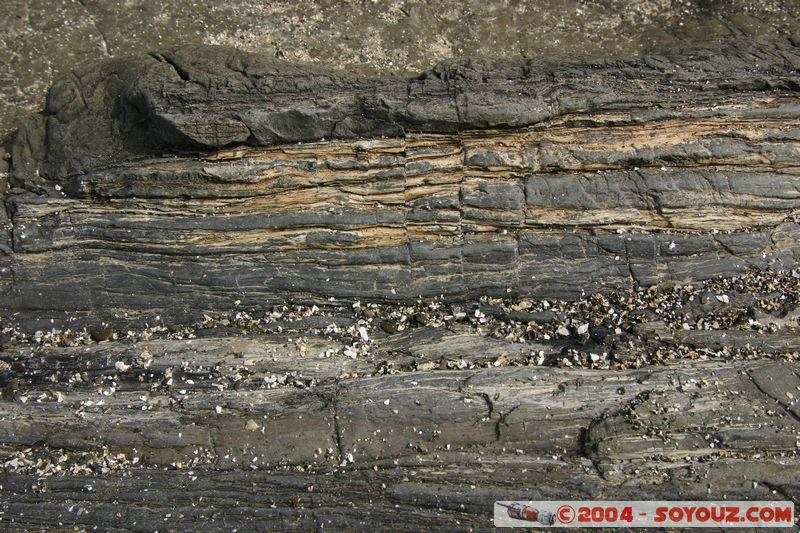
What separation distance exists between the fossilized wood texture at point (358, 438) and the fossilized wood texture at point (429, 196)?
24.8 inches

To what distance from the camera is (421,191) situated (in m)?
5.60

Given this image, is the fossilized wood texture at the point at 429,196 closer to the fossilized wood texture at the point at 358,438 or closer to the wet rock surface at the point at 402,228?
the wet rock surface at the point at 402,228

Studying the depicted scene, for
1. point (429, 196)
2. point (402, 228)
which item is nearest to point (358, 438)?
point (402, 228)

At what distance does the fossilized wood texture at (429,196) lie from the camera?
5535 millimetres

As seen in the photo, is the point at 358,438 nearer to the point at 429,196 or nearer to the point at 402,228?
the point at 402,228

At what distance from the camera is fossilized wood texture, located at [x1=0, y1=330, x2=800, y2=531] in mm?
4496

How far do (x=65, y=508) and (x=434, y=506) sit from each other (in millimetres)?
2586

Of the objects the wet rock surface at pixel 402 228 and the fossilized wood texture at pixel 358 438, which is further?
the wet rock surface at pixel 402 228

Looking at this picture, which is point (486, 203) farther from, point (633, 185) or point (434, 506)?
point (434, 506)

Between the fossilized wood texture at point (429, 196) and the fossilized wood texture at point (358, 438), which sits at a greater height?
the fossilized wood texture at point (429, 196)

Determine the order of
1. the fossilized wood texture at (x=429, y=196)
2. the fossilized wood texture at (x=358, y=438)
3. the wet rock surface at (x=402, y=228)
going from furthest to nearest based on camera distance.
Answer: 1. the fossilized wood texture at (x=429, y=196)
2. the wet rock surface at (x=402, y=228)
3. the fossilized wood texture at (x=358, y=438)

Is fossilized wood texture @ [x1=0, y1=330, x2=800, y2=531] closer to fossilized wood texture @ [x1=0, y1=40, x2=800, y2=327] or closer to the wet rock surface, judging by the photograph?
the wet rock surface

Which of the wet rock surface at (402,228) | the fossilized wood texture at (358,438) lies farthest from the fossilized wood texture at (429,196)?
the fossilized wood texture at (358,438)

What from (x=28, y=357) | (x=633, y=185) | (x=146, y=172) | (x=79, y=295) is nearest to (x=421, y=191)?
(x=633, y=185)
